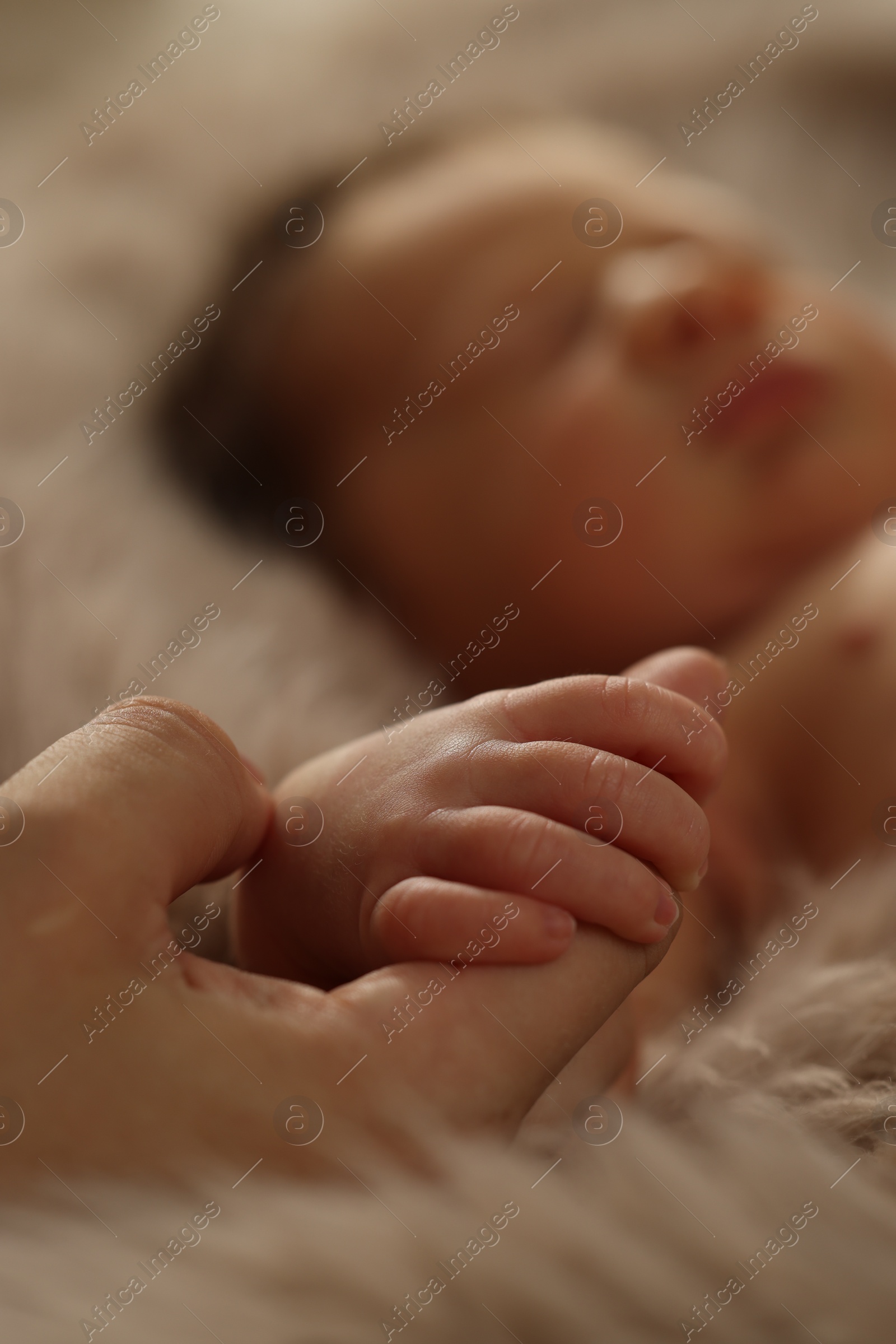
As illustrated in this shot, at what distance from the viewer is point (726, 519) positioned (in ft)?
3.31

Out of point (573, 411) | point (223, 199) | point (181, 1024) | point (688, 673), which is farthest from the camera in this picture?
point (223, 199)

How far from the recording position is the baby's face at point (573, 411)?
39.7 inches

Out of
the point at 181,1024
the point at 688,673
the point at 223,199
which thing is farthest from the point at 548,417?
the point at 181,1024

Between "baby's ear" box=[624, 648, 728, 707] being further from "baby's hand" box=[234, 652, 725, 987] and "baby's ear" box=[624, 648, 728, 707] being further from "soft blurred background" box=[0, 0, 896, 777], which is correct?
"soft blurred background" box=[0, 0, 896, 777]

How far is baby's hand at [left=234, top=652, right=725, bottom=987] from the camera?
0.54 m

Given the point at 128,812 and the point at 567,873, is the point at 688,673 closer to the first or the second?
the point at 567,873

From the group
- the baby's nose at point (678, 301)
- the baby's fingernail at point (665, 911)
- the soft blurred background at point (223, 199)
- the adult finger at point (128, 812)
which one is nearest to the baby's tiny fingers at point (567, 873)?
the baby's fingernail at point (665, 911)

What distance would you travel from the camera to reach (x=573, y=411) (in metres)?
1.01

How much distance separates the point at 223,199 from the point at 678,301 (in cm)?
60

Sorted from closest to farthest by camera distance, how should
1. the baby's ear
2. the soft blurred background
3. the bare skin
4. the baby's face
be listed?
the bare skin → the baby's ear → the soft blurred background → the baby's face

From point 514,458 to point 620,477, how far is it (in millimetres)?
114

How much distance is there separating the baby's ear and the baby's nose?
16.1 inches

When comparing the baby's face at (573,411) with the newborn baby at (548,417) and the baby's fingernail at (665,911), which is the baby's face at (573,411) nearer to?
the newborn baby at (548,417)

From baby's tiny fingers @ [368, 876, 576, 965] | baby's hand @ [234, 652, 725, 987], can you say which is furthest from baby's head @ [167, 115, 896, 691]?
baby's tiny fingers @ [368, 876, 576, 965]
